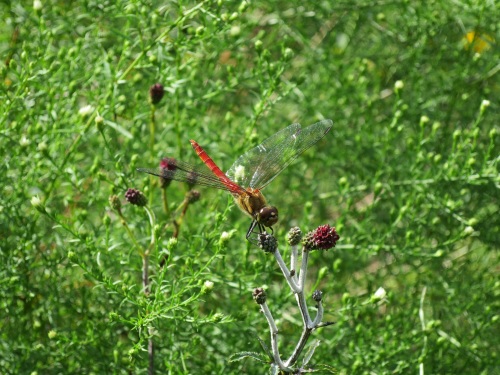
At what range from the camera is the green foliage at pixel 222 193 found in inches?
68.4

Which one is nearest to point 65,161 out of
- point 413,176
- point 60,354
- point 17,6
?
point 60,354

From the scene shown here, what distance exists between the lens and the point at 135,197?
1552 millimetres

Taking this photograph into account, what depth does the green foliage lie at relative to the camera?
174 centimetres

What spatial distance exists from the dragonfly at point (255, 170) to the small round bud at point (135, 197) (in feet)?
0.20

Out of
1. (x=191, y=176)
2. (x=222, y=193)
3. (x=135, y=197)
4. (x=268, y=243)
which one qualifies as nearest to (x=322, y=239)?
(x=268, y=243)

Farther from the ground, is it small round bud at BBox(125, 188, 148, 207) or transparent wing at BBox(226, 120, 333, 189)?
small round bud at BBox(125, 188, 148, 207)

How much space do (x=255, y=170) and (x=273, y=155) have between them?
0.06m

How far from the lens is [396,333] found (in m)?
1.92

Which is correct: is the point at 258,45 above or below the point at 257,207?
above

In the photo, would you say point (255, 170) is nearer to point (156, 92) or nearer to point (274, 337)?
point (156, 92)

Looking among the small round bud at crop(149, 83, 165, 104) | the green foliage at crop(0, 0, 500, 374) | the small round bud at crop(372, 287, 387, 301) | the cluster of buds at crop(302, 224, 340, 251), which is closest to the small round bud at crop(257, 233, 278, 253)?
the cluster of buds at crop(302, 224, 340, 251)

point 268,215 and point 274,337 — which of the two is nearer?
point 274,337

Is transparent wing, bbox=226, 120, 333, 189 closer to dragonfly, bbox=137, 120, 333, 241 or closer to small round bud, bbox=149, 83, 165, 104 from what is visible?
dragonfly, bbox=137, 120, 333, 241

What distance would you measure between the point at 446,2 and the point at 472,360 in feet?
3.71
